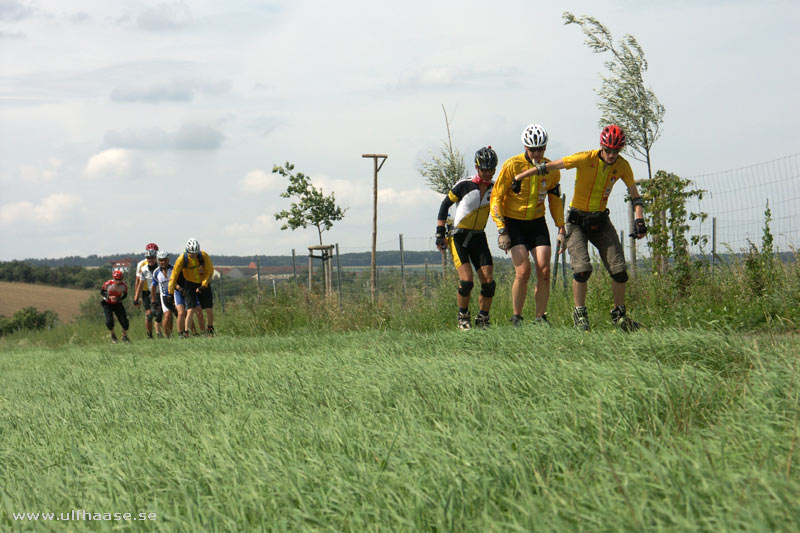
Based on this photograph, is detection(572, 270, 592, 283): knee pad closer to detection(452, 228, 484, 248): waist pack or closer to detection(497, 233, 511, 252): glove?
detection(497, 233, 511, 252): glove

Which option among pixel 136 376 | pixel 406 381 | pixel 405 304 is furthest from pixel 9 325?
pixel 406 381

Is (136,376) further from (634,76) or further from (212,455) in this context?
(634,76)

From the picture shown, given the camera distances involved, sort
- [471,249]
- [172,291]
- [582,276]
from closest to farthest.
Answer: [582,276]
[471,249]
[172,291]

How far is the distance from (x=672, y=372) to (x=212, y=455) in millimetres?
2335

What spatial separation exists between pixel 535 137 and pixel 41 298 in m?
57.9

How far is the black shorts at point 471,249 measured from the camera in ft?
29.8

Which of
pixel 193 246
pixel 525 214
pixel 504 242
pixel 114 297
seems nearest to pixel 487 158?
pixel 525 214

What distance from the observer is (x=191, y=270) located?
1479 cm

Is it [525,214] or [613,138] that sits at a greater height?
[613,138]

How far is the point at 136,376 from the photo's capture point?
22.6 feet

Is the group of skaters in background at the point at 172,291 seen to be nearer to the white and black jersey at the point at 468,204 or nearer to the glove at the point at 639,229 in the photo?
the white and black jersey at the point at 468,204

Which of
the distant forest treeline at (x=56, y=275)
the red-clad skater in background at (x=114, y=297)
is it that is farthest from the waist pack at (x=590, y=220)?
the distant forest treeline at (x=56, y=275)

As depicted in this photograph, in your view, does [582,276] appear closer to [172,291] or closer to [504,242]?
[504,242]

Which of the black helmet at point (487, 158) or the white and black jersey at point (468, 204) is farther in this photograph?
→ the white and black jersey at point (468, 204)
